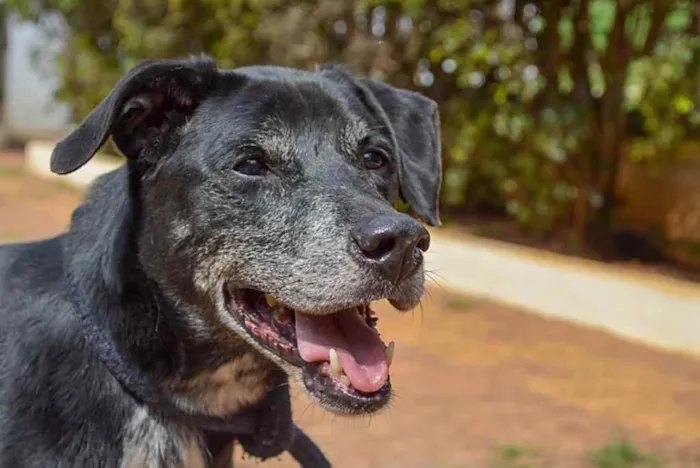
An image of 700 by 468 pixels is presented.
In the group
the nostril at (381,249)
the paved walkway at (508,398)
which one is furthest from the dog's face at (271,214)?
the paved walkway at (508,398)

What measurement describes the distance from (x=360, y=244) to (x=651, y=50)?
211 inches

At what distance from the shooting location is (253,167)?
2.62 metres

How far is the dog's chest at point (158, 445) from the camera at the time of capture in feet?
8.23

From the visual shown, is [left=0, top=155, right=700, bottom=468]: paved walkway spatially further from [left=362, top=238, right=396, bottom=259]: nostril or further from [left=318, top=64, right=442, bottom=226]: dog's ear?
[left=362, top=238, right=396, bottom=259]: nostril

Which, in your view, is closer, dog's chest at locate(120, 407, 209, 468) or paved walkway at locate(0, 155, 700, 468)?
dog's chest at locate(120, 407, 209, 468)

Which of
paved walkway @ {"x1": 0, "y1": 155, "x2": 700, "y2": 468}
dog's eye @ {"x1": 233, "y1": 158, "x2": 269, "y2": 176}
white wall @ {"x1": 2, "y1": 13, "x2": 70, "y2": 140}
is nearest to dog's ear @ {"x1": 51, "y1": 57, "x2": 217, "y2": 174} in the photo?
dog's eye @ {"x1": 233, "y1": 158, "x2": 269, "y2": 176}

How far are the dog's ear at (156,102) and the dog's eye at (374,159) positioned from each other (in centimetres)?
50

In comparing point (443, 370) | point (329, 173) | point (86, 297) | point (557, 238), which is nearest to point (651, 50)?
point (557, 238)

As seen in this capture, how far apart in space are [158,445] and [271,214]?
693mm

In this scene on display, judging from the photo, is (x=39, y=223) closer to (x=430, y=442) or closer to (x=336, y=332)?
(x=430, y=442)

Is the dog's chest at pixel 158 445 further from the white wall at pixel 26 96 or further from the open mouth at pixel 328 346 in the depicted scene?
the white wall at pixel 26 96

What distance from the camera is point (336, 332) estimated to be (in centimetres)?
254

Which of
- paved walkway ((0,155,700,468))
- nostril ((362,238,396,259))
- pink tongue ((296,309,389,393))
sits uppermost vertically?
nostril ((362,238,396,259))

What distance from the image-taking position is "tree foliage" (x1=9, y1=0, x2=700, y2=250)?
7.03 meters
